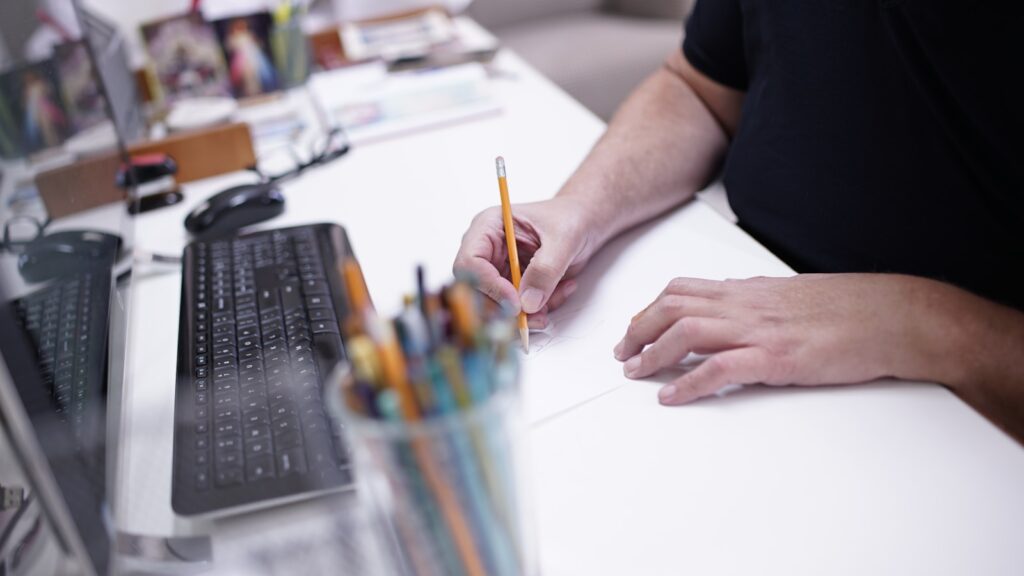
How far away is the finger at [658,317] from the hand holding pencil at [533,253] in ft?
0.32

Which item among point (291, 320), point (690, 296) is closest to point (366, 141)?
point (291, 320)

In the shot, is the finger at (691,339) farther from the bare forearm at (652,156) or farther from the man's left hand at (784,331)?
the bare forearm at (652,156)

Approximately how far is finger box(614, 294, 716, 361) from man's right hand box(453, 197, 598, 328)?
98mm

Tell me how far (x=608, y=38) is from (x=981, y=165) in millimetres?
1729

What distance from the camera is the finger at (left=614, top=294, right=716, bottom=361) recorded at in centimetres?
72

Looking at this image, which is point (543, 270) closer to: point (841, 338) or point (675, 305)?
point (675, 305)

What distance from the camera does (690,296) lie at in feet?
2.43

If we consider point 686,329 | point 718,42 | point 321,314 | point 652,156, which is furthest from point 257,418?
point 718,42

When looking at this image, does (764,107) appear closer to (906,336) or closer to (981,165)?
(981,165)

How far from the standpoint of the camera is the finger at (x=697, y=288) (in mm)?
742

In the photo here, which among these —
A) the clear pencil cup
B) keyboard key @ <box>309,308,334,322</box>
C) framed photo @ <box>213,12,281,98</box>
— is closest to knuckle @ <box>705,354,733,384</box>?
the clear pencil cup

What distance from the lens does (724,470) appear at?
2.03 feet

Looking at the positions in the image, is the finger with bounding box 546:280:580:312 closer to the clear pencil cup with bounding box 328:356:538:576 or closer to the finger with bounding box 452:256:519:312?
the finger with bounding box 452:256:519:312

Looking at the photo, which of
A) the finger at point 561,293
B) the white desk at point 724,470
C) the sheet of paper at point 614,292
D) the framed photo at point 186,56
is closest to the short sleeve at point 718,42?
the sheet of paper at point 614,292
